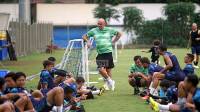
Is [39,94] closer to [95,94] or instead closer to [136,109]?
[136,109]

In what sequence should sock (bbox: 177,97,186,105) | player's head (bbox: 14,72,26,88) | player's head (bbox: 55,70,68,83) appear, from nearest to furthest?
Answer: player's head (bbox: 14,72,26,88) → sock (bbox: 177,97,186,105) → player's head (bbox: 55,70,68,83)

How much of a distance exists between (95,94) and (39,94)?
194 inches

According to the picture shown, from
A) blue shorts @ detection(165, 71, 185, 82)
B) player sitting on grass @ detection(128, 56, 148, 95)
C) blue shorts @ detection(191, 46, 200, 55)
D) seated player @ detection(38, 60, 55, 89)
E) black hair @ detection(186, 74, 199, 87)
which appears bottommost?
blue shorts @ detection(191, 46, 200, 55)

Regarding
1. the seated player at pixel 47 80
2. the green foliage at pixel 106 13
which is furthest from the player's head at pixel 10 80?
the green foliage at pixel 106 13

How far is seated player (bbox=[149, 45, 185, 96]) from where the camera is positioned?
14.8 m

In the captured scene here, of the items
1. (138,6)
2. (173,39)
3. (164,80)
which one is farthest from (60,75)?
(138,6)

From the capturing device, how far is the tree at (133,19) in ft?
209

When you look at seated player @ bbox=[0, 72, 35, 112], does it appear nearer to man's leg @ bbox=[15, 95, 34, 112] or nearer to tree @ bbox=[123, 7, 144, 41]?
man's leg @ bbox=[15, 95, 34, 112]

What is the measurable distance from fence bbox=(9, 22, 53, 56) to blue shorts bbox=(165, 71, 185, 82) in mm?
24450

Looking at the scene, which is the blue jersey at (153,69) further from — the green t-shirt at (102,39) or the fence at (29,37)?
the fence at (29,37)

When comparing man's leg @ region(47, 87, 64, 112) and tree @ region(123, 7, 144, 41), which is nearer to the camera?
man's leg @ region(47, 87, 64, 112)

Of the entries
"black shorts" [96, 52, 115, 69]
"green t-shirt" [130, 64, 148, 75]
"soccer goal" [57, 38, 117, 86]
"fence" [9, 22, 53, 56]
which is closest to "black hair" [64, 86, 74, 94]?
"green t-shirt" [130, 64, 148, 75]

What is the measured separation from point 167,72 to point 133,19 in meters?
48.9

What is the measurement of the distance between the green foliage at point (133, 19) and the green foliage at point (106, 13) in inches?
72.8
